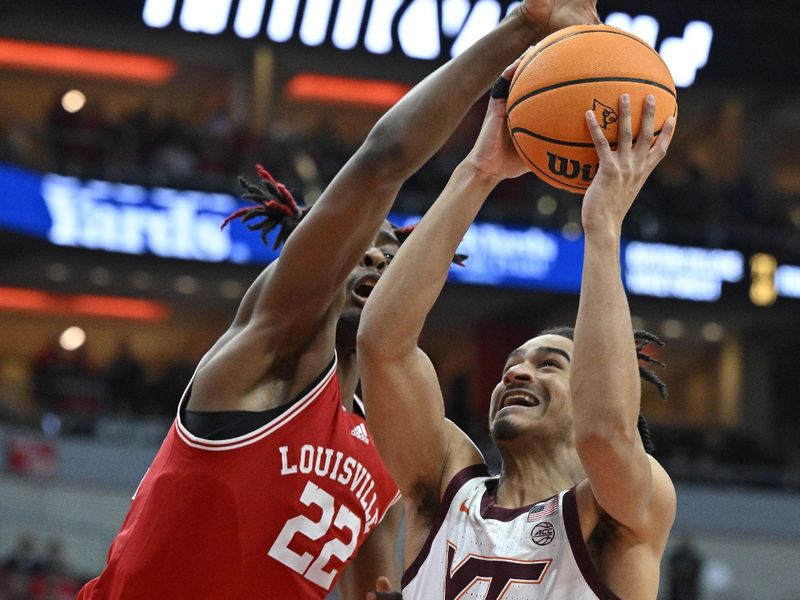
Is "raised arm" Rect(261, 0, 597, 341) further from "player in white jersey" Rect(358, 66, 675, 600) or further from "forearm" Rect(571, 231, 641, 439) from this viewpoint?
"forearm" Rect(571, 231, 641, 439)

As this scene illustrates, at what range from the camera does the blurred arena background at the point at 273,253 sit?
16812 millimetres

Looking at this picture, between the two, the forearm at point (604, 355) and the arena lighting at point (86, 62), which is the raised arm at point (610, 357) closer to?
the forearm at point (604, 355)

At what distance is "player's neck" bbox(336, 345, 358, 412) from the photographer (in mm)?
4348

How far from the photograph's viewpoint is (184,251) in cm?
1848

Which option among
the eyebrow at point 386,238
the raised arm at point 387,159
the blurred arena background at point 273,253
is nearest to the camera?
the raised arm at point 387,159

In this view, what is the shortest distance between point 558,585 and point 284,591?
924 millimetres

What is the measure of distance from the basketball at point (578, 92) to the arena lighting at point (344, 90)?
→ 21258mm

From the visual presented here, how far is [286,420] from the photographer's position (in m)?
3.80

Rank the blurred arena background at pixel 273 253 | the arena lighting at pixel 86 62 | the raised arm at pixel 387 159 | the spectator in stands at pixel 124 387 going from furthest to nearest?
the arena lighting at pixel 86 62, the spectator in stands at pixel 124 387, the blurred arena background at pixel 273 253, the raised arm at pixel 387 159

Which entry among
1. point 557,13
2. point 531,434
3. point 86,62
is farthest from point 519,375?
point 86,62

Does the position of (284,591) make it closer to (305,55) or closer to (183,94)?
(305,55)

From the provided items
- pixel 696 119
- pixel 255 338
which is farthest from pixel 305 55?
pixel 255 338

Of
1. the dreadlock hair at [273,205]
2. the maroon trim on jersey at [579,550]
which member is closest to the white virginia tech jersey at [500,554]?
the maroon trim on jersey at [579,550]

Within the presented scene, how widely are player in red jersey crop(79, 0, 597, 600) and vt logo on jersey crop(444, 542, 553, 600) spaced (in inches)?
22.5
